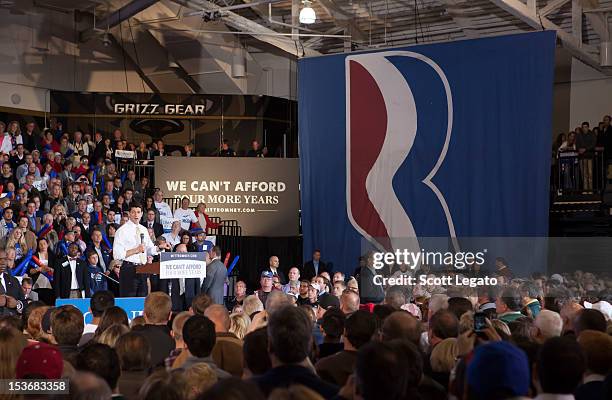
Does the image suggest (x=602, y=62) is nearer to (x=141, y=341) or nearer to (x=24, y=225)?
(x=24, y=225)

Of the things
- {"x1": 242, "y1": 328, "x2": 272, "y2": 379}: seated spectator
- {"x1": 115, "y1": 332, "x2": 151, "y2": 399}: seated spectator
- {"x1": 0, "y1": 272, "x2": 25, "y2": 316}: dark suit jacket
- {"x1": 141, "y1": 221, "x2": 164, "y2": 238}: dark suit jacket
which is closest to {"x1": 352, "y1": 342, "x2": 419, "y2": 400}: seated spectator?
{"x1": 242, "y1": 328, "x2": 272, "y2": 379}: seated spectator

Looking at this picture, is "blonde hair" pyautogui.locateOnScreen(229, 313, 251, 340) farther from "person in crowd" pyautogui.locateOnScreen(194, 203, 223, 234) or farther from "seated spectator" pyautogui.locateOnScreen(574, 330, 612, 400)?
"person in crowd" pyautogui.locateOnScreen(194, 203, 223, 234)

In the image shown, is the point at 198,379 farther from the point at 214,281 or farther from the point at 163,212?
the point at 163,212

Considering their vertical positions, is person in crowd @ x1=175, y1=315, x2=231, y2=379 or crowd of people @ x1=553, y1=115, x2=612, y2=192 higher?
crowd of people @ x1=553, y1=115, x2=612, y2=192

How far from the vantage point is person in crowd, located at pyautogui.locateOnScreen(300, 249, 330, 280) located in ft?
53.7

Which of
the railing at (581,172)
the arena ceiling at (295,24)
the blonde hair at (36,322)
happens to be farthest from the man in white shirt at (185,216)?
the blonde hair at (36,322)

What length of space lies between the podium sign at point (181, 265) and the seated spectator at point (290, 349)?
903 cm

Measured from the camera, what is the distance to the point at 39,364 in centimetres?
380

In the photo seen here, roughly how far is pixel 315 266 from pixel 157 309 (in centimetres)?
1030

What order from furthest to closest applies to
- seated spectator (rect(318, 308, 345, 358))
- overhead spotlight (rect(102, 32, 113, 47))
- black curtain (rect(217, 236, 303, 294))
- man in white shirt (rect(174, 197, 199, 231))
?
overhead spotlight (rect(102, 32, 113, 47))
black curtain (rect(217, 236, 303, 294))
man in white shirt (rect(174, 197, 199, 231))
seated spectator (rect(318, 308, 345, 358))

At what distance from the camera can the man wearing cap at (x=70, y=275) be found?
A: 14.2m

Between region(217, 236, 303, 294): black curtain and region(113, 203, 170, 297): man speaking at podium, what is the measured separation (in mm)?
4728

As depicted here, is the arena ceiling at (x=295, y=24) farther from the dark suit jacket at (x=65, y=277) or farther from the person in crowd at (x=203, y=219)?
the dark suit jacket at (x=65, y=277)

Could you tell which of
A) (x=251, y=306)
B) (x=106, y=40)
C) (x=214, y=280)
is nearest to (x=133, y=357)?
(x=251, y=306)
